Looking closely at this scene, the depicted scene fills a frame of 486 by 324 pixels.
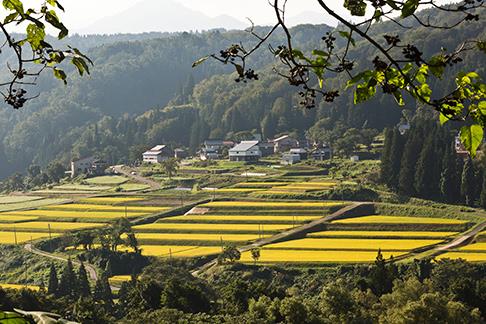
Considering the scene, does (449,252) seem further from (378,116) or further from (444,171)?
(378,116)

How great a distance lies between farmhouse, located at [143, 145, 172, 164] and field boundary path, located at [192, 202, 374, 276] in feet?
86.4

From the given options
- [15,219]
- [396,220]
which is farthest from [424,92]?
[15,219]

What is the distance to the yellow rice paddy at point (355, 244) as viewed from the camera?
27062 millimetres

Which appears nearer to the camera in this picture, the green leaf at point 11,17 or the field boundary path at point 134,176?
the green leaf at point 11,17

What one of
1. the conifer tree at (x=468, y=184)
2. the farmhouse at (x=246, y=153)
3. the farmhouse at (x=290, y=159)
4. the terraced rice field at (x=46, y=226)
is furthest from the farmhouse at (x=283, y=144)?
the terraced rice field at (x=46, y=226)

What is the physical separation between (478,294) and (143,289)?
7.71 metres

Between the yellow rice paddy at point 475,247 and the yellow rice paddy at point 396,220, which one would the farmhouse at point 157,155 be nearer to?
the yellow rice paddy at point 396,220

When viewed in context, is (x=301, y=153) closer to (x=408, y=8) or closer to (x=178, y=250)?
(x=178, y=250)

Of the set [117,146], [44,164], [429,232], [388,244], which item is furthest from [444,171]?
[44,164]

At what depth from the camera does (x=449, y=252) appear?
25844 millimetres

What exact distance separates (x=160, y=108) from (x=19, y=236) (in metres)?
62.5

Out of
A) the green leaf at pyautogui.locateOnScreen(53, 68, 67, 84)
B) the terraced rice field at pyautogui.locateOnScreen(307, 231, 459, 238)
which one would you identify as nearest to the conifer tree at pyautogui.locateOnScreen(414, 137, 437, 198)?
the terraced rice field at pyautogui.locateOnScreen(307, 231, 459, 238)

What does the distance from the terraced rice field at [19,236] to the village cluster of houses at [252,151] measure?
20.3m

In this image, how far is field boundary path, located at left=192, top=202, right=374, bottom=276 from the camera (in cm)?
2640
